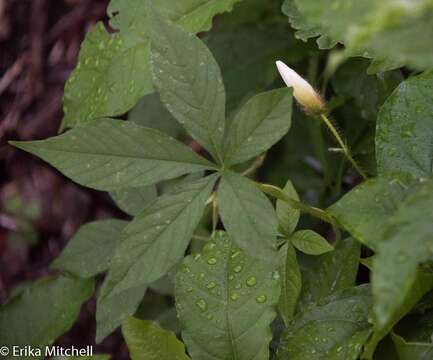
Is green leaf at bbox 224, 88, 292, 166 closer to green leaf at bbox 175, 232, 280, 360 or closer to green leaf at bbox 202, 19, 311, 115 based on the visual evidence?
green leaf at bbox 175, 232, 280, 360

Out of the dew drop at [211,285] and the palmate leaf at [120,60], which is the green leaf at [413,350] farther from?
the palmate leaf at [120,60]

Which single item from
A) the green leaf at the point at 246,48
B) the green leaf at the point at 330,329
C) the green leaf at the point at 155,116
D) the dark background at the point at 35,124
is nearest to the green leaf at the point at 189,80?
the green leaf at the point at 330,329

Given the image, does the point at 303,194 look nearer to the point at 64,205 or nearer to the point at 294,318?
the point at 294,318

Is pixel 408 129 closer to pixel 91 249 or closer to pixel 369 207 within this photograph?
pixel 369 207

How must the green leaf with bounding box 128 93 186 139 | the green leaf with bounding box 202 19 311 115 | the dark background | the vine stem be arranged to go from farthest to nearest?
the dark background, the green leaf with bounding box 128 93 186 139, the green leaf with bounding box 202 19 311 115, the vine stem

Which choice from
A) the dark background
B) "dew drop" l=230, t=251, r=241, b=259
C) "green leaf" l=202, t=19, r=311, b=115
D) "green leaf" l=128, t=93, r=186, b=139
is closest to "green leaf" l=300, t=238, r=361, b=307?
"dew drop" l=230, t=251, r=241, b=259
